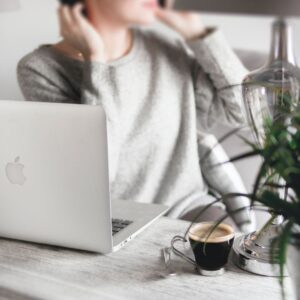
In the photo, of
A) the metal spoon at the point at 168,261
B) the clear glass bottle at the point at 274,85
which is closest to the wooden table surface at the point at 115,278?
the metal spoon at the point at 168,261

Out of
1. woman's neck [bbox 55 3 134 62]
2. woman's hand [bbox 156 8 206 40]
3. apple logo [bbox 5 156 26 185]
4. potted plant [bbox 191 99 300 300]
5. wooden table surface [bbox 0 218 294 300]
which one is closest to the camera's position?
potted plant [bbox 191 99 300 300]

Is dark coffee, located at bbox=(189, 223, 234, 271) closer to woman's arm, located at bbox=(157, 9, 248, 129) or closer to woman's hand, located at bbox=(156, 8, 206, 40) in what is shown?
woman's arm, located at bbox=(157, 9, 248, 129)

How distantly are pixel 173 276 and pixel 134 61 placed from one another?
913 millimetres

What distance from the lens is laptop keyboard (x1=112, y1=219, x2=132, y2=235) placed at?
132 cm

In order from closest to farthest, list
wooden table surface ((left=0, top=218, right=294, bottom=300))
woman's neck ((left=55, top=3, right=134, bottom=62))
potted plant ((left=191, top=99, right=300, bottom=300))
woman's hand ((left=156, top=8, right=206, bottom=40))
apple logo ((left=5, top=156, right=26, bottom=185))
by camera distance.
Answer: potted plant ((left=191, top=99, right=300, bottom=300))
wooden table surface ((left=0, top=218, right=294, bottom=300))
apple logo ((left=5, top=156, right=26, bottom=185))
woman's hand ((left=156, top=8, right=206, bottom=40))
woman's neck ((left=55, top=3, right=134, bottom=62))

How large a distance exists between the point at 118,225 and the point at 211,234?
0.88ft

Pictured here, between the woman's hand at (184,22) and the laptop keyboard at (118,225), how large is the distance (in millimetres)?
641

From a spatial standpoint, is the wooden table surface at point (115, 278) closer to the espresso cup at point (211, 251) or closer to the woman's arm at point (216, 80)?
the espresso cup at point (211, 251)

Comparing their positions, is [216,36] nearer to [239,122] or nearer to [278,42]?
[239,122]

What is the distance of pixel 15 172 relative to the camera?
4.03 ft

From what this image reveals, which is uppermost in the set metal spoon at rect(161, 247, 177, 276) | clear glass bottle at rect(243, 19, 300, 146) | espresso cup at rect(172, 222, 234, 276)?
clear glass bottle at rect(243, 19, 300, 146)

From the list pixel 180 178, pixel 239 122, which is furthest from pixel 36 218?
pixel 239 122

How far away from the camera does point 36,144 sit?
1.19 m

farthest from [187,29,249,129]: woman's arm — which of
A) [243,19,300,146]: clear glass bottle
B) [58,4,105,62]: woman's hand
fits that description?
[243,19,300,146]: clear glass bottle
